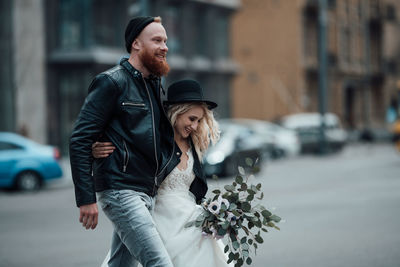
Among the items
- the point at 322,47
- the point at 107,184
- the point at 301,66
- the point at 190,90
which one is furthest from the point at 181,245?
the point at 301,66

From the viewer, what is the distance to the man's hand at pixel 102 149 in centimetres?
349

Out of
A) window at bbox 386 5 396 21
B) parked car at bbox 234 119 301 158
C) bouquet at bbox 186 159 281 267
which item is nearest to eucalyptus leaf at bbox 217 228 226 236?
bouquet at bbox 186 159 281 267

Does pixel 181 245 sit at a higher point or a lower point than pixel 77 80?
lower

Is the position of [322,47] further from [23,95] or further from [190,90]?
[190,90]

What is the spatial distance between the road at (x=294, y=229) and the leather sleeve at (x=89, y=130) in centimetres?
82

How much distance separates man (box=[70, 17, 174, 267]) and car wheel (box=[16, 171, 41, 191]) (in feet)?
42.1

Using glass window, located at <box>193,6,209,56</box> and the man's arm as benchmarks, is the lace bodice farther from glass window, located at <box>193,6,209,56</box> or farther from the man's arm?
glass window, located at <box>193,6,209,56</box>

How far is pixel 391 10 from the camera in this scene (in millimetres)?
54188

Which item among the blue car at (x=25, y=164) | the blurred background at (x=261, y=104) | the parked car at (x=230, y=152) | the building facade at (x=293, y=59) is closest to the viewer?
the blurred background at (x=261, y=104)

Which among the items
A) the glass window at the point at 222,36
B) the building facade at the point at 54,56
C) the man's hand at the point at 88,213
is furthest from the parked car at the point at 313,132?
the man's hand at the point at 88,213

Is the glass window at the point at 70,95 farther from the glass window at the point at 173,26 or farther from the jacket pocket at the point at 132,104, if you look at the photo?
the jacket pocket at the point at 132,104

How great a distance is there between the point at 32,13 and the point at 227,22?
14.0 meters

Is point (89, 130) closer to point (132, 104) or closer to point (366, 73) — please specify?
point (132, 104)

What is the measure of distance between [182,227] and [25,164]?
12.9 metres
